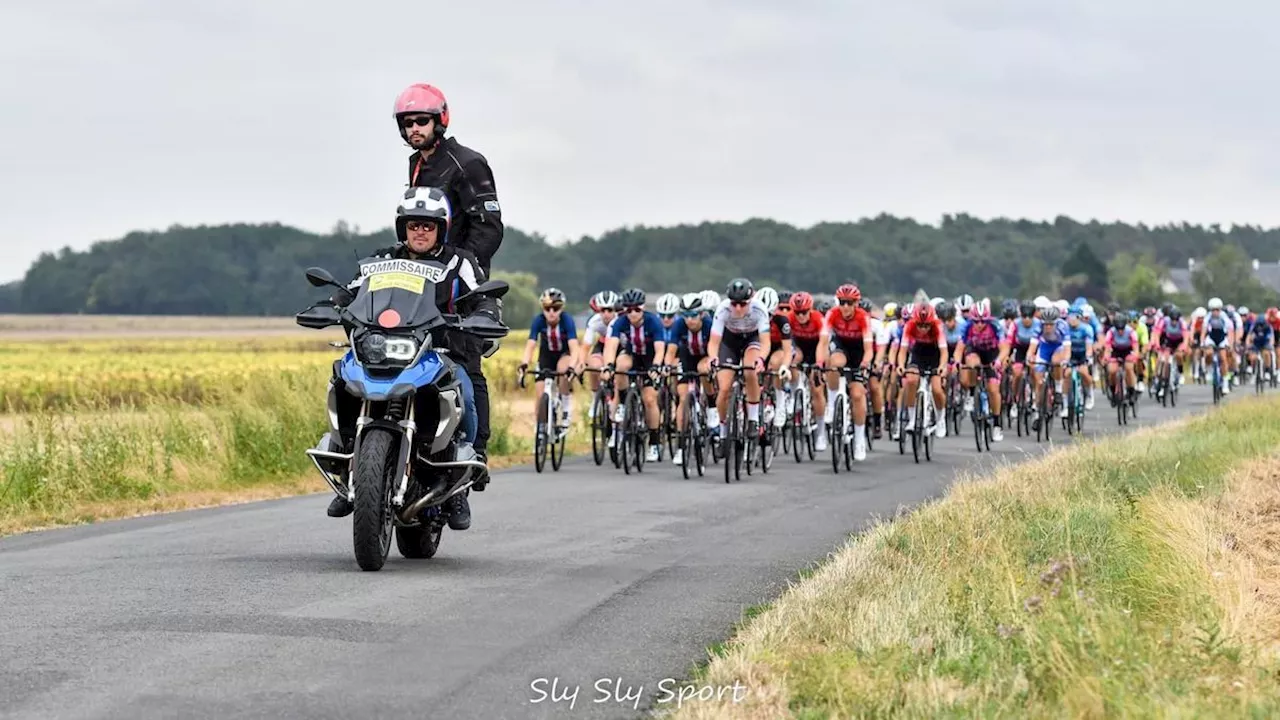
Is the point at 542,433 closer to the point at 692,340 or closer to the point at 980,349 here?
the point at 692,340

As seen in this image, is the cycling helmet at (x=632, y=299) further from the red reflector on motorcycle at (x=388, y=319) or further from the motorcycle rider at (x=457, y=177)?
the red reflector on motorcycle at (x=388, y=319)

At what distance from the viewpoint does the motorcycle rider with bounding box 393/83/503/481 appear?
35.6ft

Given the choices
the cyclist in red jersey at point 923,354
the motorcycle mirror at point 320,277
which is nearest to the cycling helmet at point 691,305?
the cyclist in red jersey at point 923,354

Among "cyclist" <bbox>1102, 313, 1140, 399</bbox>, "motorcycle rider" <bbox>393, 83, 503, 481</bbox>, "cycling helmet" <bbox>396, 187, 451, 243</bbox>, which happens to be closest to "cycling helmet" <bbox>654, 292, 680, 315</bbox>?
"motorcycle rider" <bbox>393, 83, 503, 481</bbox>

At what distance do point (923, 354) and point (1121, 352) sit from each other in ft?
39.6

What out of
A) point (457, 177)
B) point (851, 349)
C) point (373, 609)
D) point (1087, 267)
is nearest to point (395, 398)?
point (373, 609)

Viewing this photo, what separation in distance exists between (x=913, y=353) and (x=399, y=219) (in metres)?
15.9

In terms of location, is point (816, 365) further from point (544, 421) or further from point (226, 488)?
point (226, 488)

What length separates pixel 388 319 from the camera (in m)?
9.91

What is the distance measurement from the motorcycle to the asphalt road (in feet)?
1.28

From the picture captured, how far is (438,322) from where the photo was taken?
1006 cm

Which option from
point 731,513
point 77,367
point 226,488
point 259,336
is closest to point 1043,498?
point 731,513

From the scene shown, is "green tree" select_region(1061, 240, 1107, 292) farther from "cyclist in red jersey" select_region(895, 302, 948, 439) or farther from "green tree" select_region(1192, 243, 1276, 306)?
"cyclist in red jersey" select_region(895, 302, 948, 439)

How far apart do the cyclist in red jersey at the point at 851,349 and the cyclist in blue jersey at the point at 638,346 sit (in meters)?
1.99
